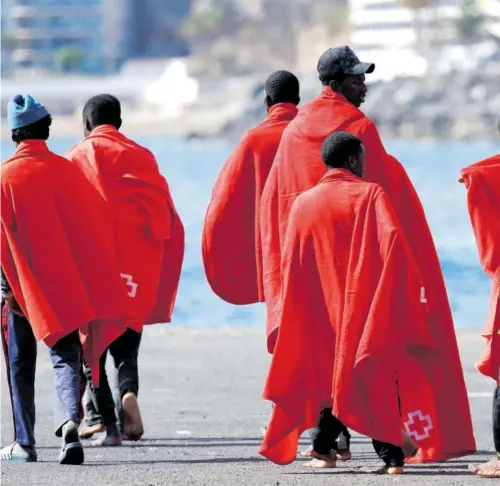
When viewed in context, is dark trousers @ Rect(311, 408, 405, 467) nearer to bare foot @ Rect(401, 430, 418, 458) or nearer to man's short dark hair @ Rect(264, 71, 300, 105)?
bare foot @ Rect(401, 430, 418, 458)

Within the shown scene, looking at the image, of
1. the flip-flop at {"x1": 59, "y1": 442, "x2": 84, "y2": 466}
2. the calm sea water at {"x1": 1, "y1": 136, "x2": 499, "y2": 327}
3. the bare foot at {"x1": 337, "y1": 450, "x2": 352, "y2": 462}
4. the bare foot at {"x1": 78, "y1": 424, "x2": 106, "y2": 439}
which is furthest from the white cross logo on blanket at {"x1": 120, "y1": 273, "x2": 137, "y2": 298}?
the calm sea water at {"x1": 1, "y1": 136, "x2": 499, "y2": 327}

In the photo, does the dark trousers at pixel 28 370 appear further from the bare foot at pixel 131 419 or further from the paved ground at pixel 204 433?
the bare foot at pixel 131 419

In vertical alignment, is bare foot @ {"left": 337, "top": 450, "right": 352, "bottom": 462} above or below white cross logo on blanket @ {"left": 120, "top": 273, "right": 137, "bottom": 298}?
below

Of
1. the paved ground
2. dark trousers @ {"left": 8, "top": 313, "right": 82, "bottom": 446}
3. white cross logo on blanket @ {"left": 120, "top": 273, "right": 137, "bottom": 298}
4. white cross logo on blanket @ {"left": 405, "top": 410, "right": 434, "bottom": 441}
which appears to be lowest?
the paved ground

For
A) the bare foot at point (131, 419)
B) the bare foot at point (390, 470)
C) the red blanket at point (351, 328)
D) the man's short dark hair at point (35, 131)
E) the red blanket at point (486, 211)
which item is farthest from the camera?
the bare foot at point (131, 419)

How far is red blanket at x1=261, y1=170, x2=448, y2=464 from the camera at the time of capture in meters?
7.90

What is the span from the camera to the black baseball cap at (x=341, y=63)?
864 cm

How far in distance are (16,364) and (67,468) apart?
2.09 feet

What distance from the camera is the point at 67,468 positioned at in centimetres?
852

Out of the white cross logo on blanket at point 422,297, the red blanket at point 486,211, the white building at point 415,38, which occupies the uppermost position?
the white building at point 415,38

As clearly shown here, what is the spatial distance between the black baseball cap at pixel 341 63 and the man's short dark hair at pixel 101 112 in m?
1.62

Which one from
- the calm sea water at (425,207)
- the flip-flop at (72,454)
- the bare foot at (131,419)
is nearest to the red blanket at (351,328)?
the flip-flop at (72,454)

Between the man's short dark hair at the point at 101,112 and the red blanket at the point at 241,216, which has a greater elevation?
the man's short dark hair at the point at 101,112

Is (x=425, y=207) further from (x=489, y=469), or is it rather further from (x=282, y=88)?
(x=489, y=469)
